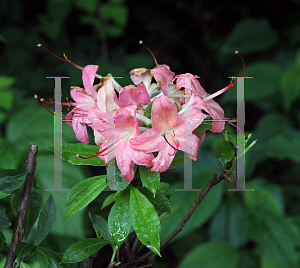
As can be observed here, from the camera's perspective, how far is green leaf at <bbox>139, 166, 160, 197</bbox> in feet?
0.94

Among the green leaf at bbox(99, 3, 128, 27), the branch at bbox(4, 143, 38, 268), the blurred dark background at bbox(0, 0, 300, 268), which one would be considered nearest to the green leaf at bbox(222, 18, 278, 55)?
the blurred dark background at bbox(0, 0, 300, 268)

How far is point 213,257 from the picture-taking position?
3.42 feet

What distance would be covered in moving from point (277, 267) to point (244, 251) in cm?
21

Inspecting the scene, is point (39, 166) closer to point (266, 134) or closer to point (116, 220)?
point (116, 220)

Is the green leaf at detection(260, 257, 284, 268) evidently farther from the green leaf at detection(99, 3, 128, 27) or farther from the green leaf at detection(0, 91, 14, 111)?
the green leaf at detection(99, 3, 128, 27)

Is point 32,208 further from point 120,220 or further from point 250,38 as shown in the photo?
point 250,38

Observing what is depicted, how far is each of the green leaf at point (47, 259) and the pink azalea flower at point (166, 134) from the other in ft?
0.46

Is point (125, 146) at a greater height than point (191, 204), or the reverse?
point (125, 146)

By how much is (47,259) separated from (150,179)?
134mm

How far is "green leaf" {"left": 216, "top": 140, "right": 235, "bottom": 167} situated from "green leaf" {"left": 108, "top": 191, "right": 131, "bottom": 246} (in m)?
0.11

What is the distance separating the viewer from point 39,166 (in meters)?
0.84

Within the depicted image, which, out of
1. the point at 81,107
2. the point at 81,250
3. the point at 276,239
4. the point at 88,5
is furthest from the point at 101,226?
the point at 88,5

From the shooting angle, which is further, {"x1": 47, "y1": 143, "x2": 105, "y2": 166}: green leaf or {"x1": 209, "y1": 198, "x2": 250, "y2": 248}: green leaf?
{"x1": 209, "y1": 198, "x2": 250, "y2": 248}: green leaf

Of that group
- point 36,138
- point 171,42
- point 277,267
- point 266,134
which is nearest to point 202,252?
point 277,267
